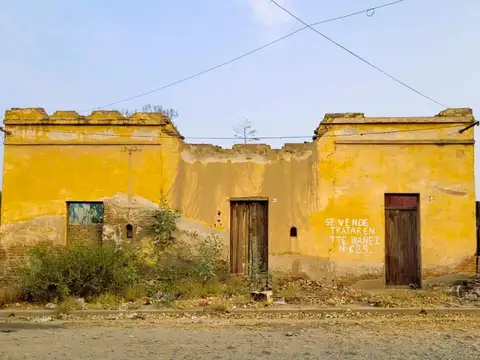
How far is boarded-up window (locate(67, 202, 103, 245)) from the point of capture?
13.7m

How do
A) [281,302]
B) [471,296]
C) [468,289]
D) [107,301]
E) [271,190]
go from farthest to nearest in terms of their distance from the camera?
1. [271,190]
2. [468,289]
3. [471,296]
4. [281,302]
5. [107,301]

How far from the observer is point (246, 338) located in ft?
27.7

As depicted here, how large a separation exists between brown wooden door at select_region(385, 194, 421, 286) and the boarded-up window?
24.3 ft

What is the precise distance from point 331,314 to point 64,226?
23.4ft

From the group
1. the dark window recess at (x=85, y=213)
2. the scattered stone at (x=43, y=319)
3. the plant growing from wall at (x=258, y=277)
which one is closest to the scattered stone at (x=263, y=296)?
the plant growing from wall at (x=258, y=277)

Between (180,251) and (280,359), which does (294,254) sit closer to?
(180,251)

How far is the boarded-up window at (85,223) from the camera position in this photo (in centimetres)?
1368

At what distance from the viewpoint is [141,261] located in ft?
44.1

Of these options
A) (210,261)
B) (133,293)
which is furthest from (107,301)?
(210,261)

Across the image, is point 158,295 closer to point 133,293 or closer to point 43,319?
point 133,293

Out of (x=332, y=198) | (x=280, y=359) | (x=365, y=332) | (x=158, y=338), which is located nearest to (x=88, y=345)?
(x=158, y=338)

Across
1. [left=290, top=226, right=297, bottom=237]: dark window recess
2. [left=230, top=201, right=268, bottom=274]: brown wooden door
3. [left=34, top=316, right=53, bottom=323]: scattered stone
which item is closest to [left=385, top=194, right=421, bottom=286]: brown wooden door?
[left=290, top=226, right=297, bottom=237]: dark window recess

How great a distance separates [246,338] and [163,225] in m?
5.46

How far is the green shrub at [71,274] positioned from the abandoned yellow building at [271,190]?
1660 millimetres
